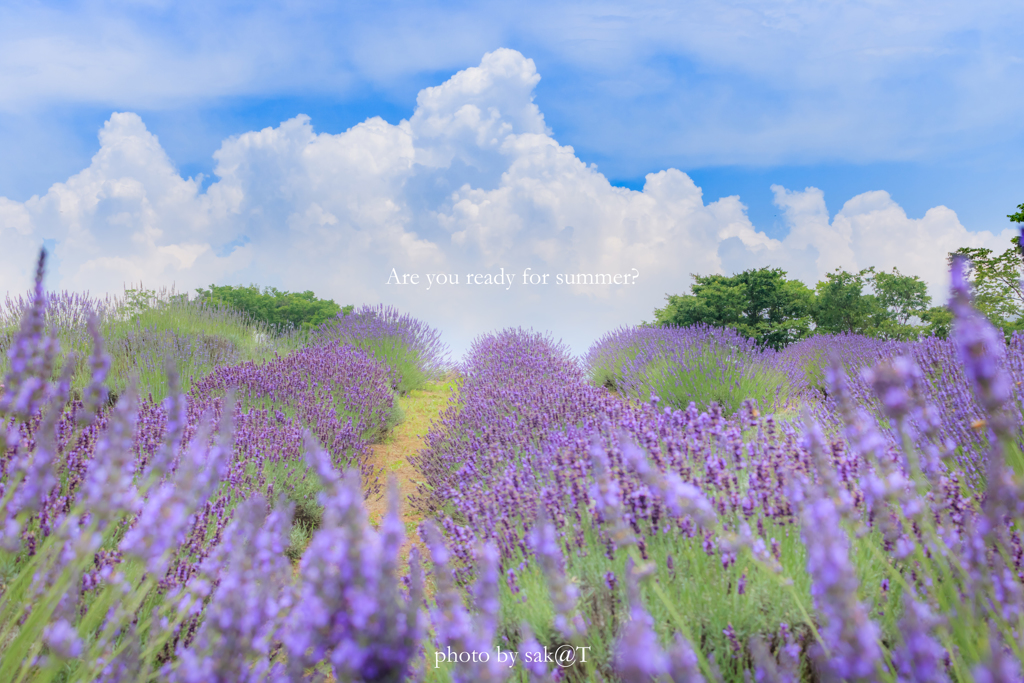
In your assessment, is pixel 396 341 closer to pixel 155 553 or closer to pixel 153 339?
pixel 153 339

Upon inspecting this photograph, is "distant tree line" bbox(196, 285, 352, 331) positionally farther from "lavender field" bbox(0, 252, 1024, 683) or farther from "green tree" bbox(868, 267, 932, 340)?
"green tree" bbox(868, 267, 932, 340)

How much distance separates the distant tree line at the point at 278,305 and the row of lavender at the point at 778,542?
11174 millimetres

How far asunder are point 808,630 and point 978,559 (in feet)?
1.84

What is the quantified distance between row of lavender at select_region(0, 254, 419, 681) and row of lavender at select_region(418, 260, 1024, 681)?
355mm

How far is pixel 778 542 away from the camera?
175cm

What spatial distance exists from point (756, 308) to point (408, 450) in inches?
335

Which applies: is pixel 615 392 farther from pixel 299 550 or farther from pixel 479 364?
pixel 299 550

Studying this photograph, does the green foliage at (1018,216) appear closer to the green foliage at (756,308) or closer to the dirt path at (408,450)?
the green foliage at (756,308)

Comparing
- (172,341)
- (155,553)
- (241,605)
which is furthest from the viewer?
(172,341)

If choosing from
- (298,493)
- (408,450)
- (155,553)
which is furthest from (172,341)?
(155,553)

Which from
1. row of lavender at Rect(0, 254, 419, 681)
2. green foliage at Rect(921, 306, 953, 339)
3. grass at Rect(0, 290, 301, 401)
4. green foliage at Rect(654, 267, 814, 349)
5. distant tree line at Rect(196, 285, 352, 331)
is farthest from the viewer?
distant tree line at Rect(196, 285, 352, 331)

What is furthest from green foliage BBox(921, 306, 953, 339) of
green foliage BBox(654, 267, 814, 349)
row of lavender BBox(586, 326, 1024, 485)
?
row of lavender BBox(586, 326, 1024, 485)

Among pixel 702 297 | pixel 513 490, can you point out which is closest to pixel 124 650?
pixel 513 490

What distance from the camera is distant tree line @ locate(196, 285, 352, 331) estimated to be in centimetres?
1346
